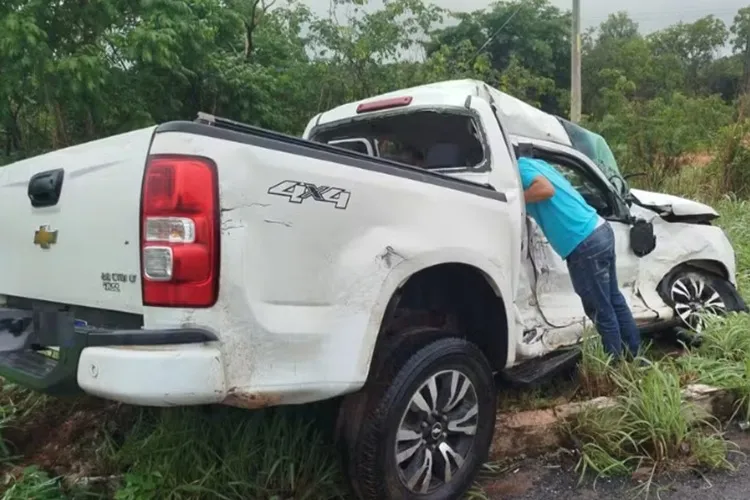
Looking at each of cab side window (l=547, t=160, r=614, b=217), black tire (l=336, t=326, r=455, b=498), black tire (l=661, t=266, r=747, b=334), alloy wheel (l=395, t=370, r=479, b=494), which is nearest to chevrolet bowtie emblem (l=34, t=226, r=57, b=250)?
black tire (l=336, t=326, r=455, b=498)

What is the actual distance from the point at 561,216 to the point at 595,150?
1.04 meters

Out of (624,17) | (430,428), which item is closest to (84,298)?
(430,428)

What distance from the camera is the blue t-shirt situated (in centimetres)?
397

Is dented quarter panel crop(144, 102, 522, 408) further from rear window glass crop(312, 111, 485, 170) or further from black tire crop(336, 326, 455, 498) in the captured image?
rear window glass crop(312, 111, 485, 170)

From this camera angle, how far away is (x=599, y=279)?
4066mm

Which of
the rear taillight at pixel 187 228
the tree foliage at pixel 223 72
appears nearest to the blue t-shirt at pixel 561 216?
the rear taillight at pixel 187 228

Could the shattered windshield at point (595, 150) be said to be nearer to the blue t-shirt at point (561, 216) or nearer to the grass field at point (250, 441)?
the blue t-shirt at point (561, 216)

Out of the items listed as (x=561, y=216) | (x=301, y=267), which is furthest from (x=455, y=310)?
(x=301, y=267)

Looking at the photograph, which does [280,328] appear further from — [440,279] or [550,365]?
[550,365]

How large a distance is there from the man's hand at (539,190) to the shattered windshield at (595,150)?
90 centimetres

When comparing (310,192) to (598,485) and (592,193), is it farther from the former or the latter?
(592,193)

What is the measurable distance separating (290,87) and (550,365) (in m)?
7.89

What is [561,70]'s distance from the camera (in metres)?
31.6

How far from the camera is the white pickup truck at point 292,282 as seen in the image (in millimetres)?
2270
